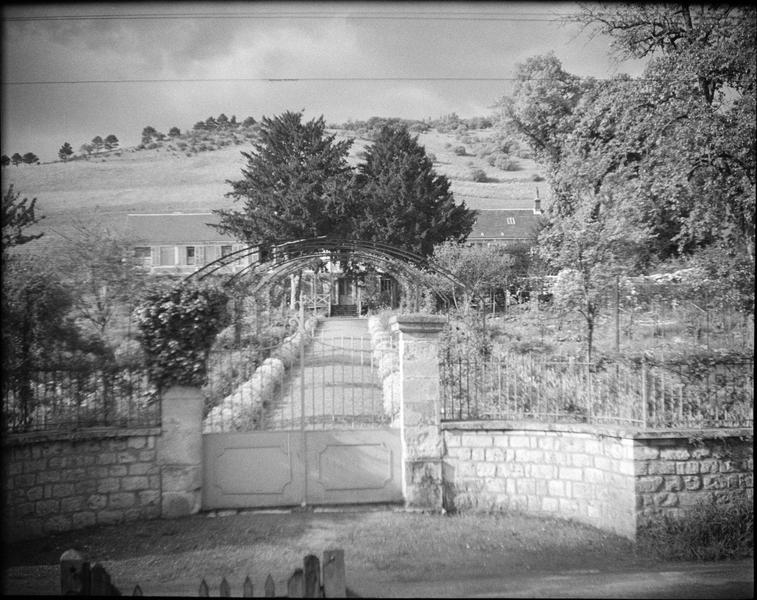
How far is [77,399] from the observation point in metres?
7.36

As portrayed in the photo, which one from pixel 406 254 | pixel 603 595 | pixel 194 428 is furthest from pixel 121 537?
pixel 406 254

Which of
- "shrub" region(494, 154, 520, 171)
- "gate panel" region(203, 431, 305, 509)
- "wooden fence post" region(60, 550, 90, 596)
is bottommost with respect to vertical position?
"gate panel" region(203, 431, 305, 509)

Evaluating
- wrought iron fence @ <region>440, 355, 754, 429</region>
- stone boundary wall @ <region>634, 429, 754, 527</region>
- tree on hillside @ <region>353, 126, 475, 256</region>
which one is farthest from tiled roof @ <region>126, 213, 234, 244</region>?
stone boundary wall @ <region>634, 429, 754, 527</region>

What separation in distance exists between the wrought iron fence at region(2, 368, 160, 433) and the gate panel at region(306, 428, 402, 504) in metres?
2.08

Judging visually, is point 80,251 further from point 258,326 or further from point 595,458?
point 595,458

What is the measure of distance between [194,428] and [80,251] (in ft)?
18.2

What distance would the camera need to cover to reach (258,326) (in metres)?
12.6

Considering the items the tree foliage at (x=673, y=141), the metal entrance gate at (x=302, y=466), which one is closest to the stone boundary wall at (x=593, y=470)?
the metal entrance gate at (x=302, y=466)

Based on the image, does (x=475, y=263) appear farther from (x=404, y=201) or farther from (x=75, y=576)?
(x=75, y=576)

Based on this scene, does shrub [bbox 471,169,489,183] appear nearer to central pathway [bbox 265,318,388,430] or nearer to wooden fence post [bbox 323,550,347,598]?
central pathway [bbox 265,318,388,430]

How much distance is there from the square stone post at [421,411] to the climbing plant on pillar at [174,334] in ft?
8.29

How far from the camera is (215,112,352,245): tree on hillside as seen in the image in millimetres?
34344

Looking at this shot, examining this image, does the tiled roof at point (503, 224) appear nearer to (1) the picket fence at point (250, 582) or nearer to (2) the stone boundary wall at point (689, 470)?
(2) the stone boundary wall at point (689, 470)

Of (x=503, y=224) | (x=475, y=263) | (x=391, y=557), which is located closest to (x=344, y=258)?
(x=391, y=557)
